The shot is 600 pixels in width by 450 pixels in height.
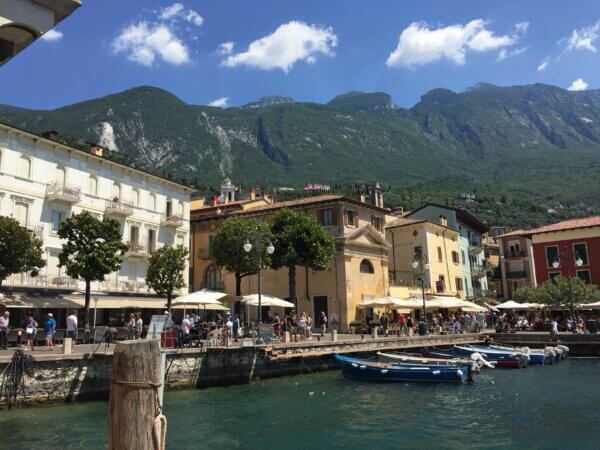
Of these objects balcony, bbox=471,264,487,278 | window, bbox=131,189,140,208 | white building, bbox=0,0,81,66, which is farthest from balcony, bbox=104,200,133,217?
balcony, bbox=471,264,487,278

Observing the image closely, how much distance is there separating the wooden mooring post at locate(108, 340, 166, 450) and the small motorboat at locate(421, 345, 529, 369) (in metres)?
31.0

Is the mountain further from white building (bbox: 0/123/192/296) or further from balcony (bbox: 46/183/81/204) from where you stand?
balcony (bbox: 46/183/81/204)

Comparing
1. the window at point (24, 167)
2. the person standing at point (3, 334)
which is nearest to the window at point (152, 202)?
the window at point (24, 167)

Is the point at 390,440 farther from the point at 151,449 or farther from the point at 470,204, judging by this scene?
the point at 470,204

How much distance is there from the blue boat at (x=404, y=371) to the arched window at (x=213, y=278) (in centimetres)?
2342

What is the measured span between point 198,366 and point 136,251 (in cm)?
1873

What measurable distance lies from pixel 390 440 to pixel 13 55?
14.9m

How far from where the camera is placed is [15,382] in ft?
60.6

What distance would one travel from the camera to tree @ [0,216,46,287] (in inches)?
995

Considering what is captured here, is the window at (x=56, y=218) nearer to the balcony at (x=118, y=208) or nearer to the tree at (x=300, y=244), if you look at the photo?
the balcony at (x=118, y=208)

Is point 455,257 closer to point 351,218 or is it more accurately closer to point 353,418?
point 351,218

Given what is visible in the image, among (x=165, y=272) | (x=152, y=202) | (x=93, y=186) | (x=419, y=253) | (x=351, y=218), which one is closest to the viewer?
(x=165, y=272)

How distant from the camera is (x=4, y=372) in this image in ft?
60.0

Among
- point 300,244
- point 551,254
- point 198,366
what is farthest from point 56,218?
point 551,254
